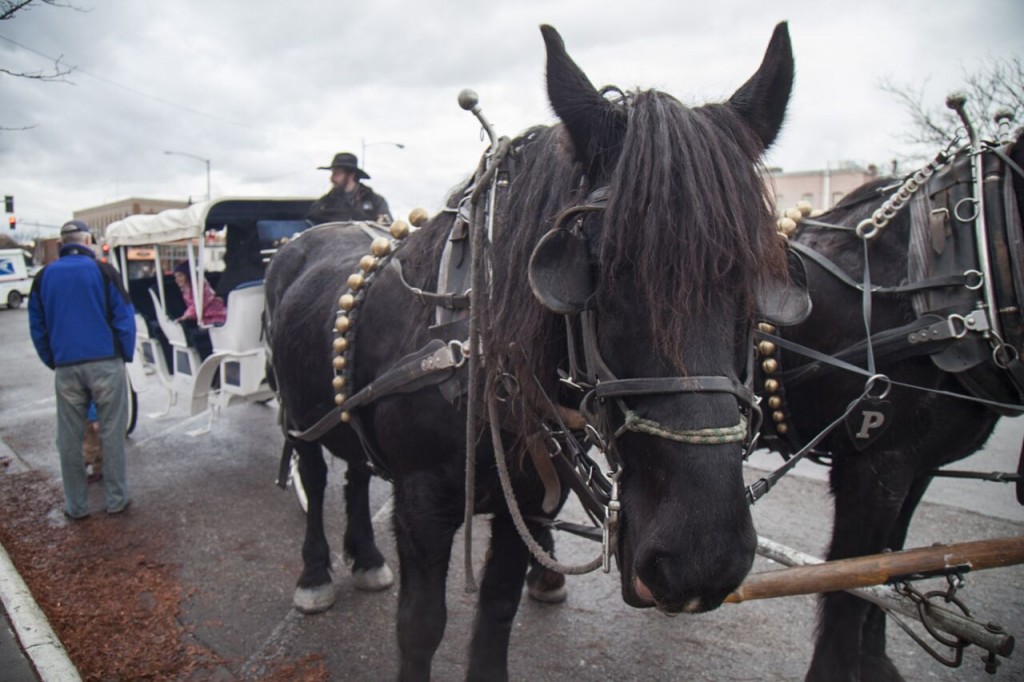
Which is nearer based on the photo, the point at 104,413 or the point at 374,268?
the point at 374,268

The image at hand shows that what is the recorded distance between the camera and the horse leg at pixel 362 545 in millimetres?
3836

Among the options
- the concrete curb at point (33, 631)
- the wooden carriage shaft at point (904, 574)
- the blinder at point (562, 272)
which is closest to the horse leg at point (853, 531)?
the wooden carriage shaft at point (904, 574)

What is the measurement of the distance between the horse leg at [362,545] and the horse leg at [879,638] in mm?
2482

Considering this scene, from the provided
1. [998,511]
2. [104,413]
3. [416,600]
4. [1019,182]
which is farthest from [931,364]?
[104,413]

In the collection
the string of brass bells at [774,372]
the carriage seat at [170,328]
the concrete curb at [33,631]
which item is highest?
the string of brass bells at [774,372]

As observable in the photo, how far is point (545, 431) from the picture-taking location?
72.6 inches

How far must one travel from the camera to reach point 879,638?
2.97 metres

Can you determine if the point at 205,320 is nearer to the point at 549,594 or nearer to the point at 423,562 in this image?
the point at 549,594

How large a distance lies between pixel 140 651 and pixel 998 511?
5736mm

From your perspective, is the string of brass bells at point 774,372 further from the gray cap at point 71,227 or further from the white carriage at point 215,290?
the gray cap at point 71,227

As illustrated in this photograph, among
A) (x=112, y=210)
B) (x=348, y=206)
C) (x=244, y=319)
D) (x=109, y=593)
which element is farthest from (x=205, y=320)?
(x=112, y=210)

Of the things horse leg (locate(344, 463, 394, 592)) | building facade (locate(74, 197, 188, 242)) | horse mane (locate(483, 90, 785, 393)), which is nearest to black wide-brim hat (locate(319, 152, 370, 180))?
horse leg (locate(344, 463, 394, 592))

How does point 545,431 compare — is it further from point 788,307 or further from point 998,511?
point 998,511

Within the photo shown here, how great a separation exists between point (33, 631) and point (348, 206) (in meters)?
3.28
